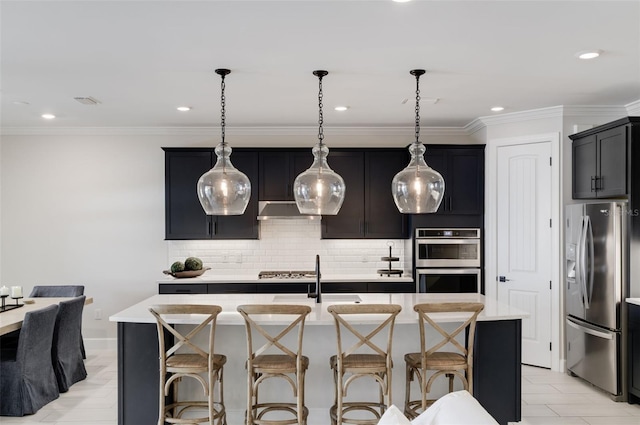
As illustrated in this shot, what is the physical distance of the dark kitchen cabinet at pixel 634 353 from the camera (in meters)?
4.18

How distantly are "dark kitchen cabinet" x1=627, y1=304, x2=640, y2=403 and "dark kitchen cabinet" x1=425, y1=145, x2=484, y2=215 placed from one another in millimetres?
1954

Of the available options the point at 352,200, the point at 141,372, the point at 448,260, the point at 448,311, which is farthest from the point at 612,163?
the point at 141,372

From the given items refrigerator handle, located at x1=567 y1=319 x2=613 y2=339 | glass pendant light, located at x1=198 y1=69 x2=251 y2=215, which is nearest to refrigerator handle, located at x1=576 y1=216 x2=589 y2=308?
refrigerator handle, located at x1=567 y1=319 x2=613 y2=339

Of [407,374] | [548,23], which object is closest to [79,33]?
Answer: [548,23]

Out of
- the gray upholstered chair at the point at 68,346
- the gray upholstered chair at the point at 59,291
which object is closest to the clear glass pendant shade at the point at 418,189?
the gray upholstered chair at the point at 68,346

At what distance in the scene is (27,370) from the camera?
163 inches

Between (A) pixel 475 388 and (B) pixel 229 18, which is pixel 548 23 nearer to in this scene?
(B) pixel 229 18

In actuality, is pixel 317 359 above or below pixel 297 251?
below

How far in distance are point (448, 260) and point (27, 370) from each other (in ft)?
13.9

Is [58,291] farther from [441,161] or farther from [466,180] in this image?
[466,180]

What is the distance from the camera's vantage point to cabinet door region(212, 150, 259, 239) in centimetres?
603

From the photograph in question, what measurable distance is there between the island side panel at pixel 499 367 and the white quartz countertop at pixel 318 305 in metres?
0.14

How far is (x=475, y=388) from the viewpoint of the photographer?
3.67 meters

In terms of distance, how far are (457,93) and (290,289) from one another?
2748 mm
